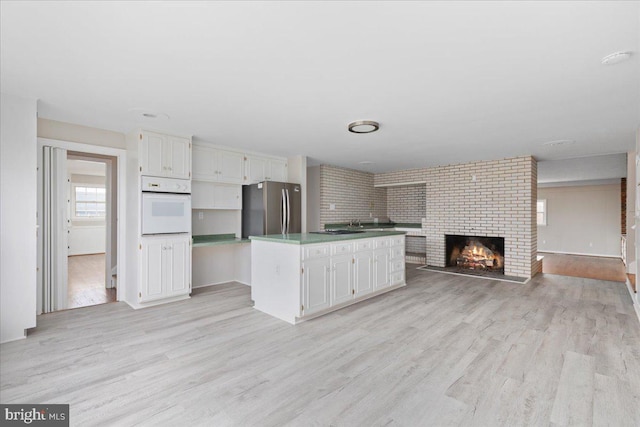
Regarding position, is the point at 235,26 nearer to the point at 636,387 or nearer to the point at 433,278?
the point at 636,387

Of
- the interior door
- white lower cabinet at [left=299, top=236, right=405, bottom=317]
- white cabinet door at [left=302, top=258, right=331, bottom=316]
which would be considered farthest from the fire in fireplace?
the interior door

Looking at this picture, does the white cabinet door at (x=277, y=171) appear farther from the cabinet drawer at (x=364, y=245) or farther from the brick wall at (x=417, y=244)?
the brick wall at (x=417, y=244)

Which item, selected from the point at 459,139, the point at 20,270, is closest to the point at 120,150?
the point at 20,270

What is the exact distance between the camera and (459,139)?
451 centimetres

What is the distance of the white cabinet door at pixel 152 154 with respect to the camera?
3.95 m

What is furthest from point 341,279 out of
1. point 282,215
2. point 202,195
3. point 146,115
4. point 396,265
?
point 146,115

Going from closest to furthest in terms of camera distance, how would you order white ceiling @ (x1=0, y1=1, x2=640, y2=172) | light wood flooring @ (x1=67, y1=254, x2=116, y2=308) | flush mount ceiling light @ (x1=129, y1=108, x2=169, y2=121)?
white ceiling @ (x1=0, y1=1, x2=640, y2=172) < flush mount ceiling light @ (x1=129, y1=108, x2=169, y2=121) < light wood flooring @ (x1=67, y1=254, x2=116, y2=308)

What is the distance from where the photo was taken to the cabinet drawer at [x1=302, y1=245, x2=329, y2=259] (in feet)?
11.4

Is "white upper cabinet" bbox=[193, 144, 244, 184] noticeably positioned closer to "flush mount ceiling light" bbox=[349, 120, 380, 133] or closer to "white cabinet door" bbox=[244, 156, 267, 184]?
"white cabinet door" bbox=[244, 156, 267, 184]

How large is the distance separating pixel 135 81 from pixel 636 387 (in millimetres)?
4512

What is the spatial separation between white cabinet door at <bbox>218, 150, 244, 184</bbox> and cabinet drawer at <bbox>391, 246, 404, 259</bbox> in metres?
2.80

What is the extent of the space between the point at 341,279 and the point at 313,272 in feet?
1.72

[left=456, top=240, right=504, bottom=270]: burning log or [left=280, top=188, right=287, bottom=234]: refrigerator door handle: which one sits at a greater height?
[left=280, top=188, right=287, bottom=234]: refrigerator door handle

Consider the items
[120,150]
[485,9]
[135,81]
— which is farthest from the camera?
[120,150]
